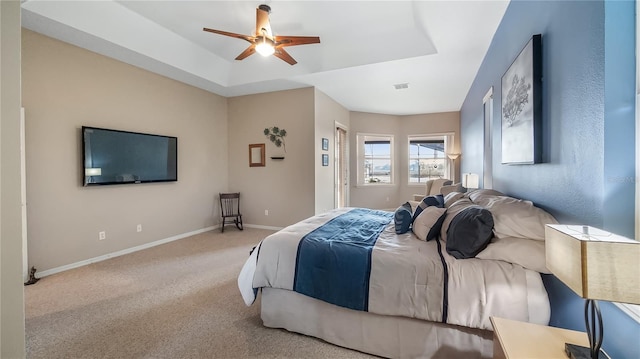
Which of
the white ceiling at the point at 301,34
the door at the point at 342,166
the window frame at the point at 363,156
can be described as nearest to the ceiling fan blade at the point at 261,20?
the white ceiling at the point at 301,34

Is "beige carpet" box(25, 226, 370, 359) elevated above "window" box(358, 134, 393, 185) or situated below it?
below

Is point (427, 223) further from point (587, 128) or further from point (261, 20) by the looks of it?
point (261, 20)

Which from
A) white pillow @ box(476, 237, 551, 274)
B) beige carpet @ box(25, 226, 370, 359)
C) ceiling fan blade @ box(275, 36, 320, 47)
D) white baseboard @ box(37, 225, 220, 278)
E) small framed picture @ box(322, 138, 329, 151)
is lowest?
beige carpet @ box(25, 226, 370, 359)

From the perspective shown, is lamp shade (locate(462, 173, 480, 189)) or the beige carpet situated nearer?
the beige carpet

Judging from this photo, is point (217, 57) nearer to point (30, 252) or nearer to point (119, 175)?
point (119, 175)

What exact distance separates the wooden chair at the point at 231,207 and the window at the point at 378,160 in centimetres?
347

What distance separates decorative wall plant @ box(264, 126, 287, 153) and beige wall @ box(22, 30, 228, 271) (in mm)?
1303

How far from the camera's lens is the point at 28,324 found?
2.04m

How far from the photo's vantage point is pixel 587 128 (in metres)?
1.22

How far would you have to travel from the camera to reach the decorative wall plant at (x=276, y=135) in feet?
16.6

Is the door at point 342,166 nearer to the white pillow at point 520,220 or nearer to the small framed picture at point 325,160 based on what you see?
the small framed picture at point 325,160

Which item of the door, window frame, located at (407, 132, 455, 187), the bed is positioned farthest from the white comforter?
window frame, located at (407, 132, 455, 187)

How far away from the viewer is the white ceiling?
2.85 m

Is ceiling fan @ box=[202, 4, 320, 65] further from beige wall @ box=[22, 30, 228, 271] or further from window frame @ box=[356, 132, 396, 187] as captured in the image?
window frame @ box=[356, 132, 396, 187]
